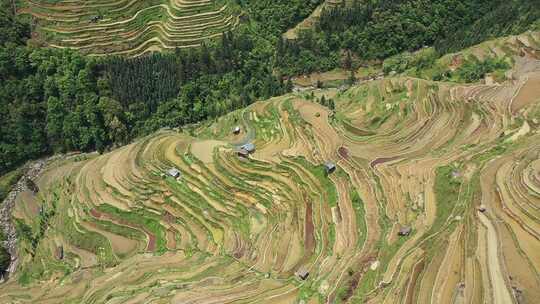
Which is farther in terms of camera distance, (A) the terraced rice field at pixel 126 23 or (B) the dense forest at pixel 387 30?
(B) the dense forest at pixel 387 30

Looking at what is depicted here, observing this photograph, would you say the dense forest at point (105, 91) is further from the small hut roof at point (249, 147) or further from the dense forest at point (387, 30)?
the small hut roof at point (249, 147)

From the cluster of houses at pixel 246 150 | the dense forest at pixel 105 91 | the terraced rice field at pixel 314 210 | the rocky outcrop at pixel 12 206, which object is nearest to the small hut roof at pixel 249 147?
the cluster of houses at pixel 246 150

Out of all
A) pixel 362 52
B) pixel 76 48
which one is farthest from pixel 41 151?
pixel 362 52

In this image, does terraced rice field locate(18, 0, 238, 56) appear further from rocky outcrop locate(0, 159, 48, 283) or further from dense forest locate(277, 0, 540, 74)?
rocky outcrop locate(0, 159, 48, 283)

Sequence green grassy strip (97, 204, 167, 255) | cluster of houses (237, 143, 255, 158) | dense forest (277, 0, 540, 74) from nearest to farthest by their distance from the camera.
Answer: green grassy strip (97, 204, 167, 255) → cluster of houses (237, 143, 255, 158) → dense forest (277, 0, 540, 74)

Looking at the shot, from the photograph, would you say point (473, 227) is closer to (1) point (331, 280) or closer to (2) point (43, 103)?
(1) point (331, 280)

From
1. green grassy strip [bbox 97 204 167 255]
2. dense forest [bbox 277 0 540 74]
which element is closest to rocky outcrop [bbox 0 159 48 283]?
green grassy strip [bbox 97 204 167 255]

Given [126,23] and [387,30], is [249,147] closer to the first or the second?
[126,23]
